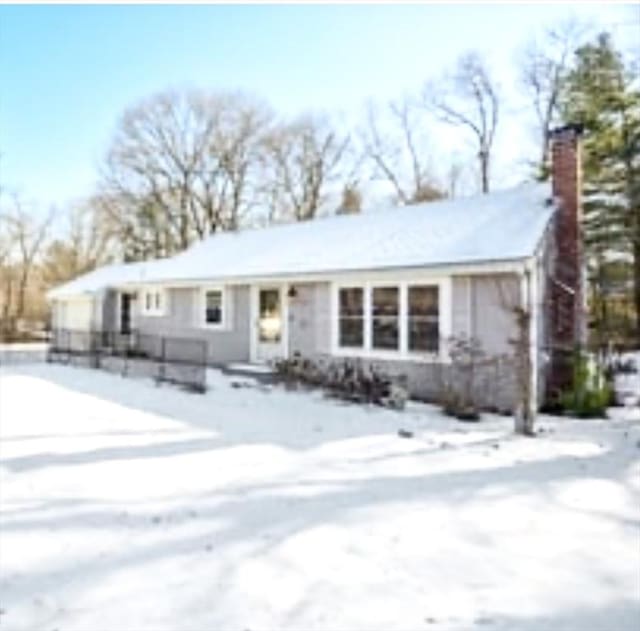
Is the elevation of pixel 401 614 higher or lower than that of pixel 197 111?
lower

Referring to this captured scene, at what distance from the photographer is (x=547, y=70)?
36719mm

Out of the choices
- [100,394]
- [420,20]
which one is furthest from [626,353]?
[100,394]

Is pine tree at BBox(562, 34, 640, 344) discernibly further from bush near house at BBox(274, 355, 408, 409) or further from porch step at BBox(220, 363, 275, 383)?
bush near house at BBox(274, 355, 408, 409)

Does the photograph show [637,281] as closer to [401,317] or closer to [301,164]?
[401,317]

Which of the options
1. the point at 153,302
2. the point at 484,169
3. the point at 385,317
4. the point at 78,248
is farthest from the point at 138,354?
the point at 78,248

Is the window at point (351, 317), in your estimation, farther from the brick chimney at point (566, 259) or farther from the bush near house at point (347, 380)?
the brick chimney at point (566, 259)

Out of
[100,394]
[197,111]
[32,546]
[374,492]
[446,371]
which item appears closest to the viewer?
[32,546]

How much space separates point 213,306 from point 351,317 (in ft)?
20.3

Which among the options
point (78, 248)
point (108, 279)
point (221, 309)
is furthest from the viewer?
point (78, 248)

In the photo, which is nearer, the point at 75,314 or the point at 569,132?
the point at 569,132

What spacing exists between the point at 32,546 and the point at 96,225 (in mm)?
47068

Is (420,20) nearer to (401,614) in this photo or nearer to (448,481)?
(448,481)

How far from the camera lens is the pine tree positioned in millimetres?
27906

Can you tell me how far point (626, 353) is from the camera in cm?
2569
